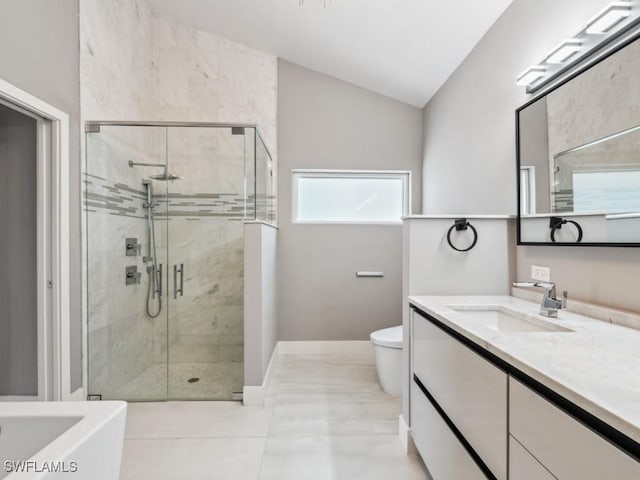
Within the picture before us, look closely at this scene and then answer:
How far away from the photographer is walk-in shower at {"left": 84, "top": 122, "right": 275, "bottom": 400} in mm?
2451

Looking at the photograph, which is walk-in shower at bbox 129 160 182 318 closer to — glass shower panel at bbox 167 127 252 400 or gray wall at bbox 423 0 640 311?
glass shower panel at bbox 167 127 252 400

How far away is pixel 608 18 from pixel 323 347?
9.91ft

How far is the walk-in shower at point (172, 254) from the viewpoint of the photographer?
2.45 metres

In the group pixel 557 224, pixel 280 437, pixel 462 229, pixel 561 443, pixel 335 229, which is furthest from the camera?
pixel 335 229

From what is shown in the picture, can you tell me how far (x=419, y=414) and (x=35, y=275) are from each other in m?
2.39

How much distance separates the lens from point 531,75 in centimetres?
160

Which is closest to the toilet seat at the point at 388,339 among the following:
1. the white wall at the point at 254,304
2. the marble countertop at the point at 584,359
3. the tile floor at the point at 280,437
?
the tile floor at the point at 280,437

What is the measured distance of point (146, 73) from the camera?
308cm

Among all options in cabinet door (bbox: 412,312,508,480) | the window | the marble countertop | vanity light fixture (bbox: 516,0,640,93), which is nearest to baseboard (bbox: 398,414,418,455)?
cabinet door (bbox: 412,312,508,480)

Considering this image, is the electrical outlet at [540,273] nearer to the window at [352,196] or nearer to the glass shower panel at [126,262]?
the window at [352,196]

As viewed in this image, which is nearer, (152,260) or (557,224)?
(557,224)

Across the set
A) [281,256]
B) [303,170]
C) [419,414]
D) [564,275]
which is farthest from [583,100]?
[281,256]

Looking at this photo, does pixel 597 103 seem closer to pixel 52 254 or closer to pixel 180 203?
pixel 180 203

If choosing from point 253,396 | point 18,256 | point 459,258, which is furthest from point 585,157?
point 18,256
